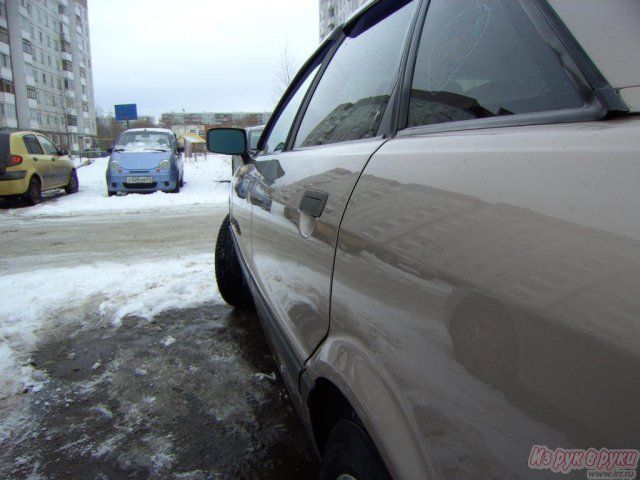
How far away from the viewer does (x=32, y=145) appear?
964 cm

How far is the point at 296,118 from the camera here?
2.19m

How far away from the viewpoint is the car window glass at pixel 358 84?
134cm

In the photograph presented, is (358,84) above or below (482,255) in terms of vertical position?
above

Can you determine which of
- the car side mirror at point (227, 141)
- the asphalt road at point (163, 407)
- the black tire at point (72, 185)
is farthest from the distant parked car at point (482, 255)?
the black tire at point (72, 185)

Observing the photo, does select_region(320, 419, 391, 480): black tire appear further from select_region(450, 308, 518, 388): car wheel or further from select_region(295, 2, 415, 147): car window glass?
select_region(295, 2, 415, 147): car window glass

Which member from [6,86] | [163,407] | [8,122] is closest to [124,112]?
[163,407]

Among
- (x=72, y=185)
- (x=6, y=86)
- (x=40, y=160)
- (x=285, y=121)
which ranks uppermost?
(x=6, y=86)

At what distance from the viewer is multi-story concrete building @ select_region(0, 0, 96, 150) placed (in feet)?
159

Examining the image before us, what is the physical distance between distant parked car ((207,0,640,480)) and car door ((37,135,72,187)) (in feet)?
36.0

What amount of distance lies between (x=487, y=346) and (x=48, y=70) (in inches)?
2811

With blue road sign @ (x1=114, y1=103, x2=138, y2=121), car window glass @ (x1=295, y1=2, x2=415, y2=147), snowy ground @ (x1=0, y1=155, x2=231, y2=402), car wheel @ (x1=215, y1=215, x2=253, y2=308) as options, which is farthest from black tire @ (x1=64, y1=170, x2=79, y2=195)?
blue road sign @ (x1=114, y1=103, x2=138, y2=121)

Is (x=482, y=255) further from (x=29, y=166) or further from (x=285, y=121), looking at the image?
(x=29, y=166)

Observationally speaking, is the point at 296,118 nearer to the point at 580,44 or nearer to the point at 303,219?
the point at 303,219

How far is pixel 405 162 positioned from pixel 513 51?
0.31m
